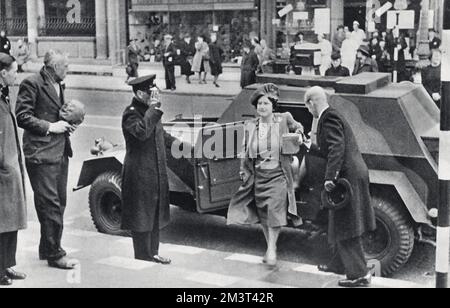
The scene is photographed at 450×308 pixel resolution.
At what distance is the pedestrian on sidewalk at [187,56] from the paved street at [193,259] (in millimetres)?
13980

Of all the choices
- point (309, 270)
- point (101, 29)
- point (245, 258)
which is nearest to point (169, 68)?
point (101, 29)

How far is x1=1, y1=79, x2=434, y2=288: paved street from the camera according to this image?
547 cm

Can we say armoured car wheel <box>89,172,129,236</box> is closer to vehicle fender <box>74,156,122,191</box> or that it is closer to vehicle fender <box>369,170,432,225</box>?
vehicle fender <box>74,156,122,191</box>

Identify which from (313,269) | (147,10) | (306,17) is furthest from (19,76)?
(313,269)

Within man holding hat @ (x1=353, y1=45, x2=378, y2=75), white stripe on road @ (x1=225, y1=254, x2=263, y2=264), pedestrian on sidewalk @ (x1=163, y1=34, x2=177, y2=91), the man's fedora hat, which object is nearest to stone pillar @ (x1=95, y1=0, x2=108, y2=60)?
pedestrian on sidewalk @ (x1=163, y1=34, x2=177, y2=91)

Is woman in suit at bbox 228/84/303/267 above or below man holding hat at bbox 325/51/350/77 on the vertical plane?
below

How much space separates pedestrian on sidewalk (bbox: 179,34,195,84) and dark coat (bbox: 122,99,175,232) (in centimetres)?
1712

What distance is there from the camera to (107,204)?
7617 mm

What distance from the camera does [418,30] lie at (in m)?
21.8

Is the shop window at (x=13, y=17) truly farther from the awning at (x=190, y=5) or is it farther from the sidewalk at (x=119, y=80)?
the awning at (x=190, y=5)

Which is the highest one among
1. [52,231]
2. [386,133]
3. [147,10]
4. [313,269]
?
[147,10]

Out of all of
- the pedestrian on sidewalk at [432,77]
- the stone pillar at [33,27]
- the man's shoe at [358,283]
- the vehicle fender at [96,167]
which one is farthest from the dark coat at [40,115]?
the stone pillar at [33,27]
